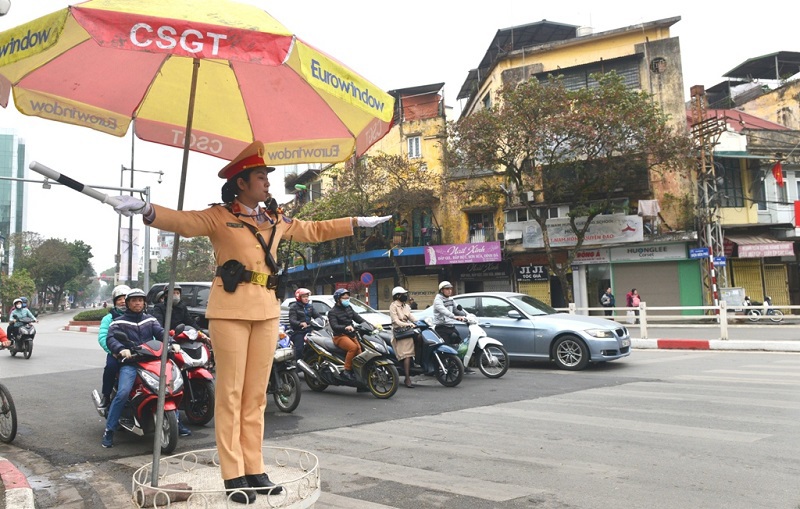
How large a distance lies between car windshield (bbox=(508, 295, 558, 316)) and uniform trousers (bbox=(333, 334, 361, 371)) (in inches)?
166

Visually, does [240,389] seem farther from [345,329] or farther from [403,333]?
[403,333]

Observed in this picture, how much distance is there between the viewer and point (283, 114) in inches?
154

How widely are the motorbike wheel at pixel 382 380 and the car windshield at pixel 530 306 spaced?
13.7 feet

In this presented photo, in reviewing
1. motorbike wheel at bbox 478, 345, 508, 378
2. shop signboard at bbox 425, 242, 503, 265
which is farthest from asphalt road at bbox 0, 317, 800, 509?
shop signboard at bbox 425, 242, 503, 265

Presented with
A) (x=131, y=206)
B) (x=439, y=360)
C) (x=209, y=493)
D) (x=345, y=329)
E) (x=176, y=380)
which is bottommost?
(x=209, y=493)

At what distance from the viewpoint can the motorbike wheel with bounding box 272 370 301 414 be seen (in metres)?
7.63

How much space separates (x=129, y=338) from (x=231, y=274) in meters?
3.53

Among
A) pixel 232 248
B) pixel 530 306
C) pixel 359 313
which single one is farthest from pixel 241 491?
pixel 359 313

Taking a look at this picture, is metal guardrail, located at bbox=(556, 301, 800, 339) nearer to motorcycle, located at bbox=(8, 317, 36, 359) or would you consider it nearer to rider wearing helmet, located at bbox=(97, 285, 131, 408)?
rider wearing helmet, located at bbox=(97, 285, 131, 408)

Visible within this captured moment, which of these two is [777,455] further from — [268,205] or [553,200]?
[553,200]

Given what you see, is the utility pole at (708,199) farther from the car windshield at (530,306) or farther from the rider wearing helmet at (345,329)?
the rider wearing helmet at (345,329)

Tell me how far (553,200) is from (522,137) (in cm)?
465

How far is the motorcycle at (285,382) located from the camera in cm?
765

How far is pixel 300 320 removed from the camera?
9.59 metres
